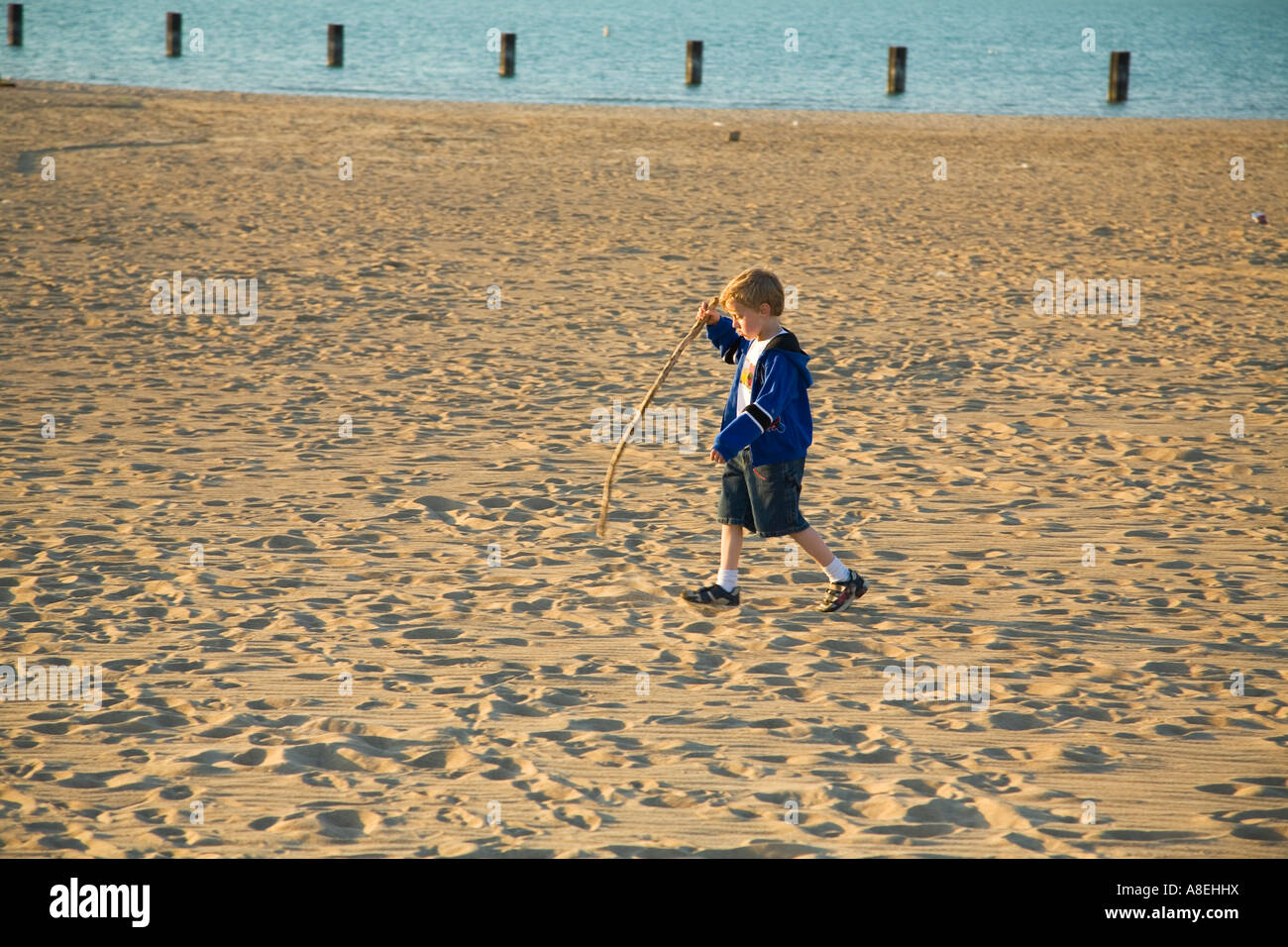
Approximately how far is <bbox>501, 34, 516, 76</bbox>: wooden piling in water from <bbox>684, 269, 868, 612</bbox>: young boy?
104 ft

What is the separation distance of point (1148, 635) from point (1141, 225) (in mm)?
10137

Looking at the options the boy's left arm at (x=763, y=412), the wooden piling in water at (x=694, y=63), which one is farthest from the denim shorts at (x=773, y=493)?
the wooden piling in water at (x=694, y=63)

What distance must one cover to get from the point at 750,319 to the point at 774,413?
40cm

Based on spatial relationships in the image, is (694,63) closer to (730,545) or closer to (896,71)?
(896,71)

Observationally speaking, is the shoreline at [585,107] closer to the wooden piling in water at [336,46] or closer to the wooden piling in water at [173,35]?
the wooden piling in water at [336,46]

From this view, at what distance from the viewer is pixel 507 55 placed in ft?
113

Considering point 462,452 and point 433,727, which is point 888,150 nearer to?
point 462,452

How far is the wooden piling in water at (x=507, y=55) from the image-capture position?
34.4 meters

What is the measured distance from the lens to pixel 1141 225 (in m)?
13.8

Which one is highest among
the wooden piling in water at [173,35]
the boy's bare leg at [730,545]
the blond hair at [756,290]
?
the wooden piling in water at [173,35]

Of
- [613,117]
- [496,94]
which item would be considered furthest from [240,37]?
[613,117]

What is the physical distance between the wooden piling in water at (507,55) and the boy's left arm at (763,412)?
3190 cm

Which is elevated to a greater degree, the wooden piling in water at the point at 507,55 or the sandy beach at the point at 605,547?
the wooden piling in water at the point at 507,55

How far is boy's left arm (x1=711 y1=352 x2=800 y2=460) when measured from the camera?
4.66 m
